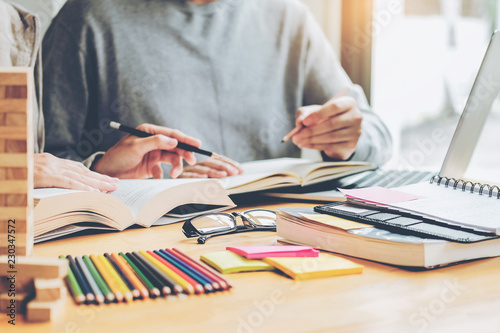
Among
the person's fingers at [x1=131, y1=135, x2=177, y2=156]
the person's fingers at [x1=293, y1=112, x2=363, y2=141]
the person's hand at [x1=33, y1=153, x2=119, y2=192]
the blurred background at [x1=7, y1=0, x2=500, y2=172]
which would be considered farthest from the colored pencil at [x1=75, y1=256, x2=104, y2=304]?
the blurred background at [x1=7, y1=0, x2=500, y2=172]

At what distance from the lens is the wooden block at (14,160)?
421 mm

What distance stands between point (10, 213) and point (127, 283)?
117 millimetres

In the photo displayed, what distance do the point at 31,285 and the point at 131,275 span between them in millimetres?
93

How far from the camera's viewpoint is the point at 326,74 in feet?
5.27

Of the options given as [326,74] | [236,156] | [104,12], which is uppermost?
[104,12]

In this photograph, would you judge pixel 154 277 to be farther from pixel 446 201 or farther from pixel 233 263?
pixel 446 201

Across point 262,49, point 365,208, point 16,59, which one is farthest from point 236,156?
point 365,208

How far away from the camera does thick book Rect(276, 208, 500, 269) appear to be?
0.52 meters

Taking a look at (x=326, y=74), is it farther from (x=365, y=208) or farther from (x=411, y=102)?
(x=365, y=208)

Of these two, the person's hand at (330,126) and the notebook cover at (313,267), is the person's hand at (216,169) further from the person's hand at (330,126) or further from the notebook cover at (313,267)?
the notebook cover at (313,267)

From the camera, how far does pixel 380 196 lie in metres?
0.69

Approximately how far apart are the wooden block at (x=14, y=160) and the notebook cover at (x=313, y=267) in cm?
26

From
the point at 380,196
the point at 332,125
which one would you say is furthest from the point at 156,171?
the point at 380,196

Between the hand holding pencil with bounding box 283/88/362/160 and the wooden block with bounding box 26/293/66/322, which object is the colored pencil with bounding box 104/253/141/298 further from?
the hand holding pencil with bounding box 283/88/362/160
